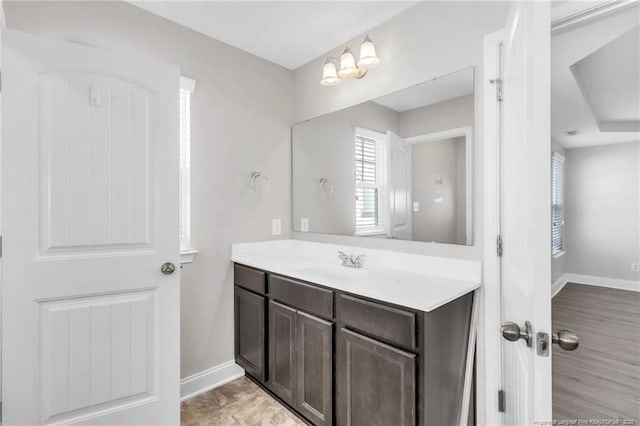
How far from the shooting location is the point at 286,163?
2.70 m

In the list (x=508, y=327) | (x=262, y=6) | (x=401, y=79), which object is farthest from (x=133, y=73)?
(x=508, y=327)

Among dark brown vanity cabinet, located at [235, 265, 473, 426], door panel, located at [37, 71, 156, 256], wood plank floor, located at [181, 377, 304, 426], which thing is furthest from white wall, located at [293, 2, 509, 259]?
door panel, located at [37, 71, 156, 256]

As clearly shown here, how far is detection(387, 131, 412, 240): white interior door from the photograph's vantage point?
6.35 ft

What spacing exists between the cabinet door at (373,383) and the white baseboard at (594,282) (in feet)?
1.99

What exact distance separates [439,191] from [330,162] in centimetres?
94

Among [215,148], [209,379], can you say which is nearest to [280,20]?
[215,148]

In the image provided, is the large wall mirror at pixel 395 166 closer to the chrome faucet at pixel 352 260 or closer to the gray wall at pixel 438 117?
the gray wall at pixel 438 117

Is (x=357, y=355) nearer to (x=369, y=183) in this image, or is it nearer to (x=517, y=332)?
(x=517, y=332)

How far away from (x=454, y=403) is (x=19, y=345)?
2.06 metres

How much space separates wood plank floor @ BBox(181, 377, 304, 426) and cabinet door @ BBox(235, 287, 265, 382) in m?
0.13

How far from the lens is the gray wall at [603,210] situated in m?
1.01

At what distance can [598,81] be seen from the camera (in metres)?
1.12

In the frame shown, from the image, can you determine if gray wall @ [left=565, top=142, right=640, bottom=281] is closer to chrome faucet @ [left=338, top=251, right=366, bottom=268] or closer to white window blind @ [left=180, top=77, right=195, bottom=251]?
chrome faucet @ [left=338, top=251, right=366, bottom=268]

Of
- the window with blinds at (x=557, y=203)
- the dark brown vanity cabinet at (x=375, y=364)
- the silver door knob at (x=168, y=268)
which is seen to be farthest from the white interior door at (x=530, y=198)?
the silver door knob at (x=168, y=268)
